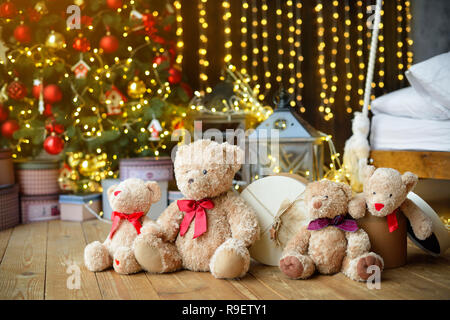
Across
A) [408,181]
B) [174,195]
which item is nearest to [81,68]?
[174,195]

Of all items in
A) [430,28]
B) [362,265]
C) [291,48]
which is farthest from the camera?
[291,48]

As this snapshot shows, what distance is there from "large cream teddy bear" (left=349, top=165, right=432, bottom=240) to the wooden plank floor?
16cm

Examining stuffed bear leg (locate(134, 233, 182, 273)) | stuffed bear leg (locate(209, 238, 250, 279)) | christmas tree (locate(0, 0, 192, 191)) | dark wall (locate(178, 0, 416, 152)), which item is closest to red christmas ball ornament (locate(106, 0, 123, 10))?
christmas tree (locate(0, 0, 192, 191))

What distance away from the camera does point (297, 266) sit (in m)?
1.36

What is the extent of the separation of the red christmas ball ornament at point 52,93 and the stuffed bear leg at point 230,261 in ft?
5.04

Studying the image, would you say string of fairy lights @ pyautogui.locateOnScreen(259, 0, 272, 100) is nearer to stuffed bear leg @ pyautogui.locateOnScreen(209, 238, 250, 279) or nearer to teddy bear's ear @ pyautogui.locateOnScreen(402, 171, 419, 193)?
teddy bear's ear @ pyautogui.locateOnScreen(402, 171, 419, 193)

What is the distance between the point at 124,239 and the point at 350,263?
0.74 meters

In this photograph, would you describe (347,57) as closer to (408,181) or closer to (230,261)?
(408,181)

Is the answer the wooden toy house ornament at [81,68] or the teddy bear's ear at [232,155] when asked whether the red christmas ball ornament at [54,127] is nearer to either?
the wooden toy house ornament at [81,68]

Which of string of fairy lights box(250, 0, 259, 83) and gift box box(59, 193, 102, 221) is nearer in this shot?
gift box box(59, 193, 102, 221)

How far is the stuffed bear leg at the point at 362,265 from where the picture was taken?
1327 millimetres

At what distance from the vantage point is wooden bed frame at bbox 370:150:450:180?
2.09m

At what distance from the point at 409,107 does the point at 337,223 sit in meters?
1.13
